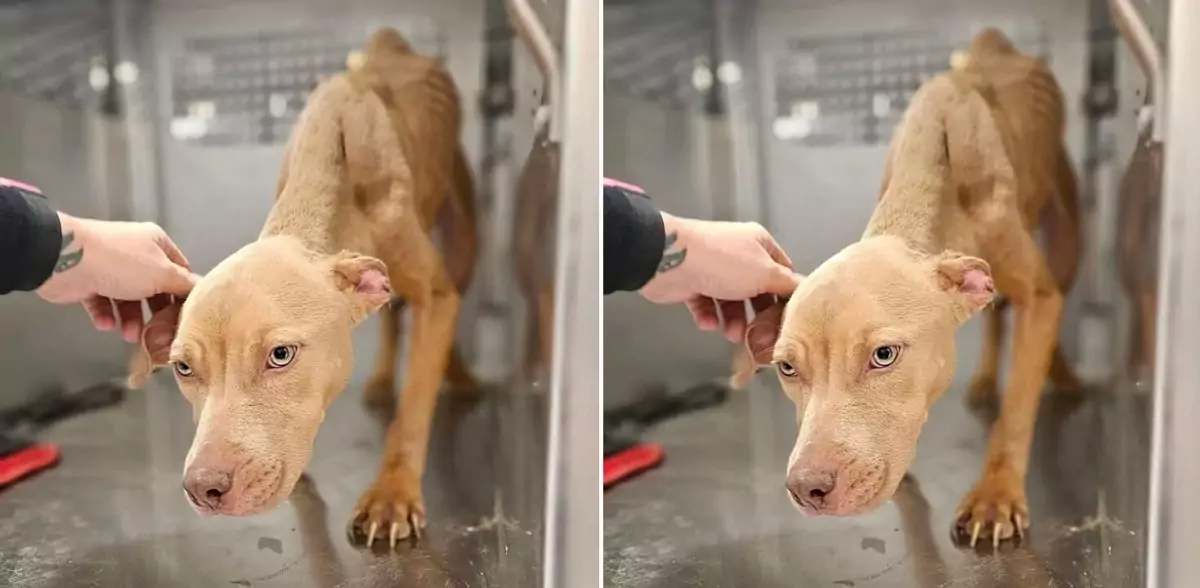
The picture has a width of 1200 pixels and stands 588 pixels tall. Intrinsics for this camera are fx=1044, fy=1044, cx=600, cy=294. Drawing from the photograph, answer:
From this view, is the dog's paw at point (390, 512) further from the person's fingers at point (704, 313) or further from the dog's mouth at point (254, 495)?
the person's fingers at point (704, 313)

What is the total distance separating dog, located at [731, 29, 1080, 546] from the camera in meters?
1.01

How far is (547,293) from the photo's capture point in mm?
1040

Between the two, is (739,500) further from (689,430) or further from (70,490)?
(70,490)

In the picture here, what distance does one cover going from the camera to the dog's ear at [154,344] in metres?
1.02

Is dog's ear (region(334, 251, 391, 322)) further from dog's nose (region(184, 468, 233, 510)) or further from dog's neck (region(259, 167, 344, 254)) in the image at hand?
dog's nose (region(184, 468, 233, 510))

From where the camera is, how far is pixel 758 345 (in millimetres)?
1037

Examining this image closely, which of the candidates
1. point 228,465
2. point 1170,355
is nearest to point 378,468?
point 228,465

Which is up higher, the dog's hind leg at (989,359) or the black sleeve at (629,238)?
the black sleeve at (629,238)

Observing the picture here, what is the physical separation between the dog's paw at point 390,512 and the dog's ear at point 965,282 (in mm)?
558

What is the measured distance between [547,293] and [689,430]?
0.20 meters

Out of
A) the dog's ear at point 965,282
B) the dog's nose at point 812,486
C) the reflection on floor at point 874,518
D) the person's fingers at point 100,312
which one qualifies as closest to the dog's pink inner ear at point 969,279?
the dog's ear at point 965,282

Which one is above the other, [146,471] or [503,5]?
[503,5]


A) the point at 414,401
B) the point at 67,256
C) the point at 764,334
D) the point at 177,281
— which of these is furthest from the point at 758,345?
the point at 67,256

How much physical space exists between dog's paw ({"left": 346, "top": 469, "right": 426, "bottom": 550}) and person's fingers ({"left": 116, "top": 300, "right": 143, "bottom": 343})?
0.91ft
